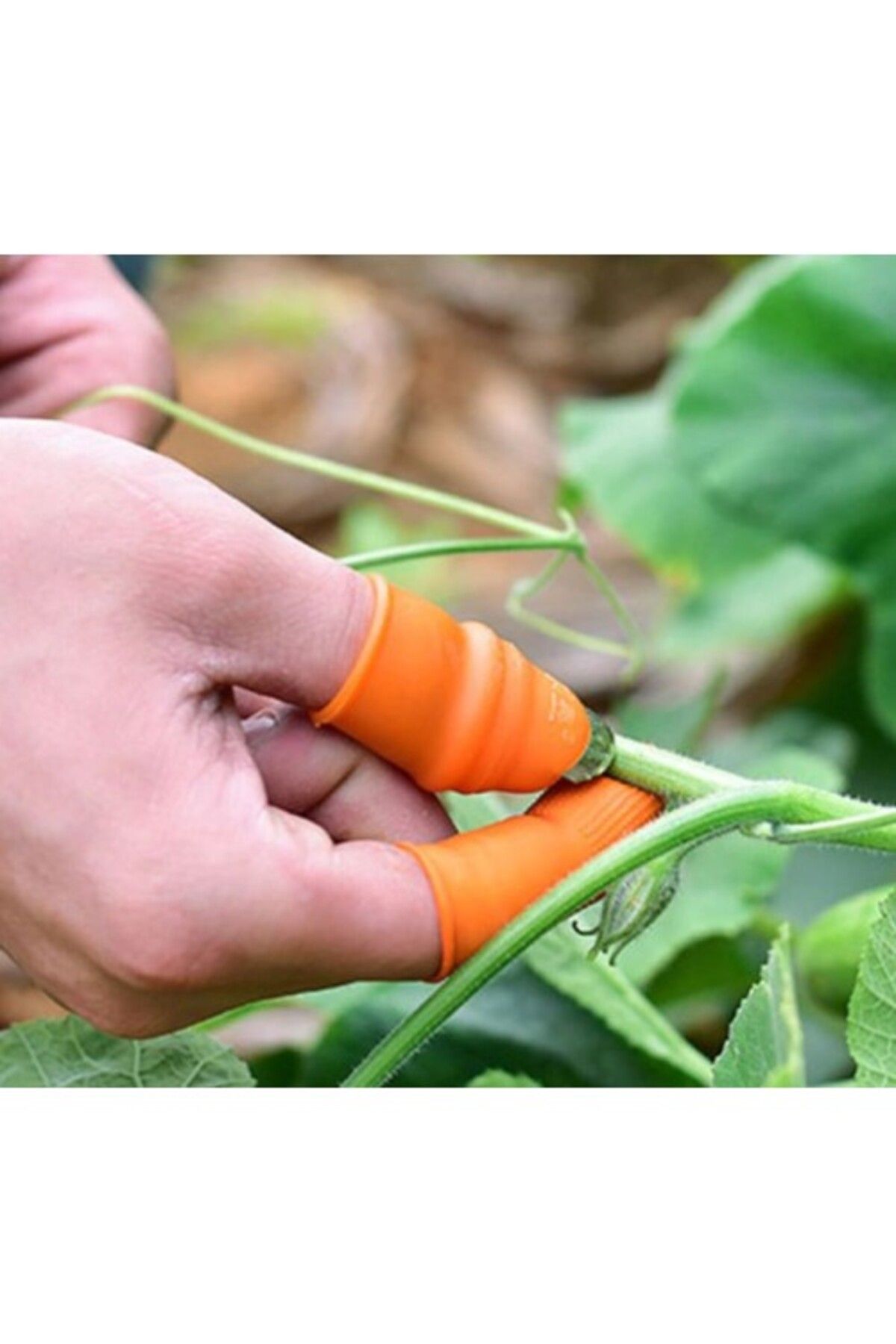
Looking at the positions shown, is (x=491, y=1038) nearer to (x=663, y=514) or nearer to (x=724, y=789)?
(x=724, y=789)

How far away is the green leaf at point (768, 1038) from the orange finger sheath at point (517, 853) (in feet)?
0.24

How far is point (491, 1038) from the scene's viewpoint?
3.31ft

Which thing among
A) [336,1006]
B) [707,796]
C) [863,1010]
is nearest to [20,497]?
[707,796]

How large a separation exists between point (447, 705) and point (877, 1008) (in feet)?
0.73

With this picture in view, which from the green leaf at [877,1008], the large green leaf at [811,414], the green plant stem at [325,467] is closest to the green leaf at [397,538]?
the large green leaf at [811,414]

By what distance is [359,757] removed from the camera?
0.65 meters

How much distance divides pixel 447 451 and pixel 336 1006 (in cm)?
192

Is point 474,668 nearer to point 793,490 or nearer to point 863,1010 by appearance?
point 863,1010

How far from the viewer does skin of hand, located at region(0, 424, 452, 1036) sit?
59 cm

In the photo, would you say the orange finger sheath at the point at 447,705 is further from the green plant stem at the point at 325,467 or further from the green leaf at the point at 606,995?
the green leaf at the point at 606,995

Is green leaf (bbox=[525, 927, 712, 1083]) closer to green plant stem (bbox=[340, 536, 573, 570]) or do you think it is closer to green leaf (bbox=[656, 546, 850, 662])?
green plant stem (bbox=[340, 536, 573, 570])

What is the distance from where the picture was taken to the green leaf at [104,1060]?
783 millimetres

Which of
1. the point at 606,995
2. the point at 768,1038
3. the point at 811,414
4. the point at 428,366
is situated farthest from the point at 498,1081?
the point at 428,366

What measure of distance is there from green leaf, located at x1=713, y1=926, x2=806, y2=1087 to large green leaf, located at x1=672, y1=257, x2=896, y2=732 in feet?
2.48
